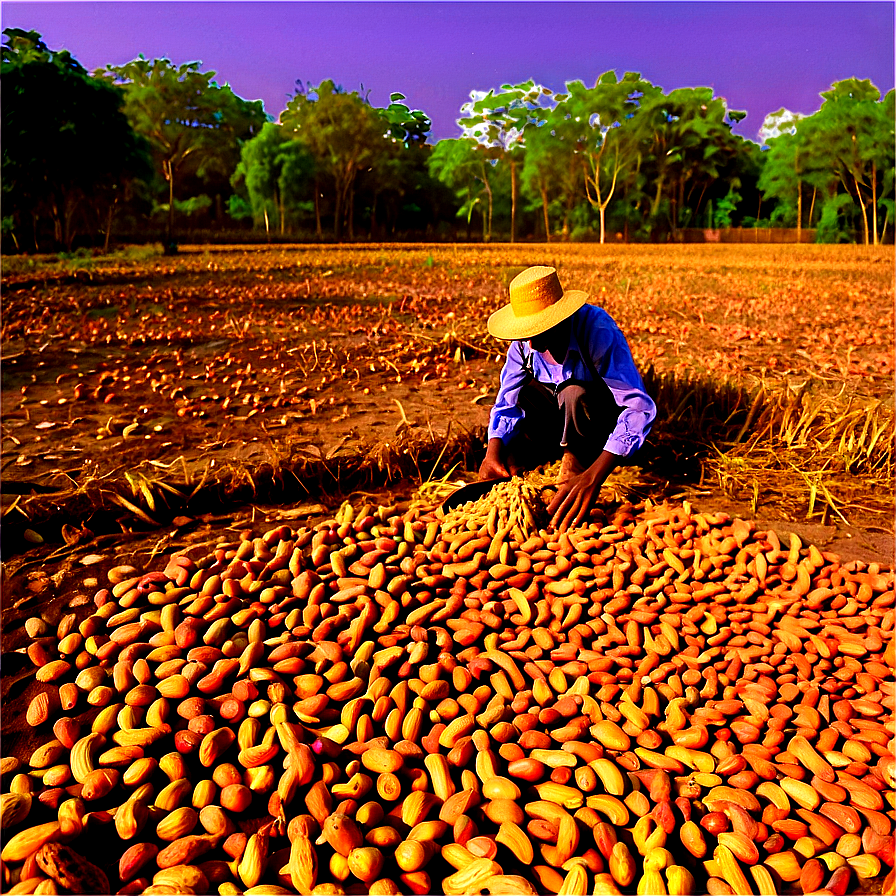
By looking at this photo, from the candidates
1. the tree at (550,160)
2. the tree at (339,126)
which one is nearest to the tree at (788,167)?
the tree at (550,160)

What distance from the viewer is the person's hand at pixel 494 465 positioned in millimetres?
2346

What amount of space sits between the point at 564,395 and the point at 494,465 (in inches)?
13.1

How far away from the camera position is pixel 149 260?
40.4 feet

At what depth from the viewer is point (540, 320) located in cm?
203

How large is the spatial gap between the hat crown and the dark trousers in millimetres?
305

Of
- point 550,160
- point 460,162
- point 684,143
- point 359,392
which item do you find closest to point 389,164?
point 460,162

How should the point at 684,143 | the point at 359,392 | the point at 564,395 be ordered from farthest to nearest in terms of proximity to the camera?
the point at 684,143 < the point at 359,392 < the point at 564,395

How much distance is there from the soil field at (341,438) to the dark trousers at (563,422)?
240 mm

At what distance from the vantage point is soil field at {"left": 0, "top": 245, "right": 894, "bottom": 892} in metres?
2.11

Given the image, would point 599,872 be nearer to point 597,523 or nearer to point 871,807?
point 871,807

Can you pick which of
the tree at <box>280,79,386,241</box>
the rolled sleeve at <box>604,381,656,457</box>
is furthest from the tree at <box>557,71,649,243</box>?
the rolled sleeve at <box>604,381,656,457</box>

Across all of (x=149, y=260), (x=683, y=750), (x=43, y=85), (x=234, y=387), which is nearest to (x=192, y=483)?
(x=234, y=387)

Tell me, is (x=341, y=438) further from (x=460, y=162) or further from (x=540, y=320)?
(x=460, y=162)

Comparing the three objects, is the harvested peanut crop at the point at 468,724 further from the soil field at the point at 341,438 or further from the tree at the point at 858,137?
the tree at the point at 858,137
